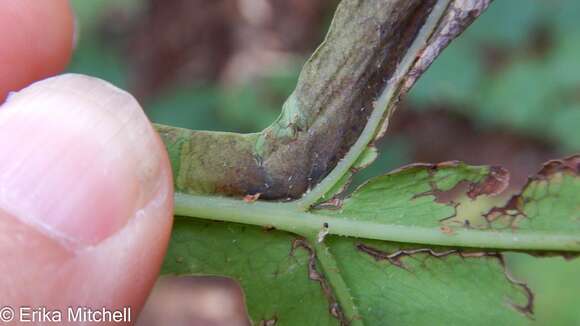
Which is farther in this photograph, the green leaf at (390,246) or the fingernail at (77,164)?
the green leaf at (390,246)

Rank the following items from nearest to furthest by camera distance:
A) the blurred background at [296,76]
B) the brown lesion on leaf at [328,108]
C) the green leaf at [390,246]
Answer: the brown lesion on leaf at [328,108] < the green leaf at [390,246] < the blurred background at [296,76]

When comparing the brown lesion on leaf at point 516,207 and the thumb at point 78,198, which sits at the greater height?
the brown lesion on leaf at point 516,207

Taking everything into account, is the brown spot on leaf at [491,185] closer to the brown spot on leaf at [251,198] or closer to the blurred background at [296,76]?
the brown spot on leaf at [251,198]

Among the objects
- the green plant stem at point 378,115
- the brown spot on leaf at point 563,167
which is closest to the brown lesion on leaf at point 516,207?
the brown spot on leaf at point 563,167

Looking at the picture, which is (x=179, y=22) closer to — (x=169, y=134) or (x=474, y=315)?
(x=169, y=134)

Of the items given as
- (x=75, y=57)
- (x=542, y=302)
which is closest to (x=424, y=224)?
(x=542, y=302)
